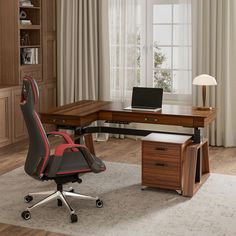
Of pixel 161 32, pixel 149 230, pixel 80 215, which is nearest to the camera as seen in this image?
pixel 149 230

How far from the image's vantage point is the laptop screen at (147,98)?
5.25 metres

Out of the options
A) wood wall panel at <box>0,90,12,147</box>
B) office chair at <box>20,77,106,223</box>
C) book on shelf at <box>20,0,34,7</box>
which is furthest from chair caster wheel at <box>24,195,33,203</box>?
book on shelf at <box>20,0,34,7</box>

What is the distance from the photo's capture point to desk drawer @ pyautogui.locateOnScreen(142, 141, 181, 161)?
480 centimetres

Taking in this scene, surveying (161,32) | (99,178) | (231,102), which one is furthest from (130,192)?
(161,32)

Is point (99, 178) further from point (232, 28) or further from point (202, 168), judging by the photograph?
point (232, 28)

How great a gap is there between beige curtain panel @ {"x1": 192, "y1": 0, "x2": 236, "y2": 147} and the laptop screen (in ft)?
5.70

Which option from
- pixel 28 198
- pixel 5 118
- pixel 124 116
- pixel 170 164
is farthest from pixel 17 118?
pixel 170 164

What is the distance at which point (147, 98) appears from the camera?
17.4ft

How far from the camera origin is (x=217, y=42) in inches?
265

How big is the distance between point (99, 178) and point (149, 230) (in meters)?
1.49

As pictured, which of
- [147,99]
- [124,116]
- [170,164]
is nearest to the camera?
[170,164]

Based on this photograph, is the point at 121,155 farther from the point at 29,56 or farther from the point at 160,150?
the point at 29,56

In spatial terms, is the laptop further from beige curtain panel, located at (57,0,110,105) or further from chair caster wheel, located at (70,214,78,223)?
beige curtain panel, located at (57,0,110,105)

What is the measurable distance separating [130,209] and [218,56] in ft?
9.80
